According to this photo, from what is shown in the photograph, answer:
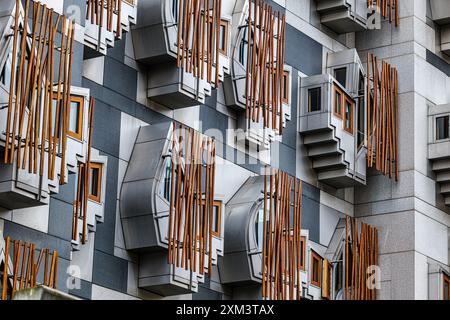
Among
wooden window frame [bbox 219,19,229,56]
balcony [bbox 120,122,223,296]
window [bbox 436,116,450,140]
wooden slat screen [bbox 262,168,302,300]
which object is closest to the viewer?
balcony [bbox 120,122,223,296]

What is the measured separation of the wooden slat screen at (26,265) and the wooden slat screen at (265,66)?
326 inches

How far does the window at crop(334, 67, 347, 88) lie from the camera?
Answer: 98.9ft

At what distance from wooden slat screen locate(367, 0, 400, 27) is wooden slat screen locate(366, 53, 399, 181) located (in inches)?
51.3

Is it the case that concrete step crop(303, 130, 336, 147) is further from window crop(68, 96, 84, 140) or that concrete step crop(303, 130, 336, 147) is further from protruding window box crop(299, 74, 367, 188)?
window crop(68, 96, 84, 140)

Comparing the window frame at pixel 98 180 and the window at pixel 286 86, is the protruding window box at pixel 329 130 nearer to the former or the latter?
the window at pixel 286 86

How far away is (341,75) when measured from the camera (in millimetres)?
30234

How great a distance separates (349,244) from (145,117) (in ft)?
23.6

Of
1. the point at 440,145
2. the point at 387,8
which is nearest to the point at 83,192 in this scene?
the point at 440,145

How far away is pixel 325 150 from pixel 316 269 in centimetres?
289

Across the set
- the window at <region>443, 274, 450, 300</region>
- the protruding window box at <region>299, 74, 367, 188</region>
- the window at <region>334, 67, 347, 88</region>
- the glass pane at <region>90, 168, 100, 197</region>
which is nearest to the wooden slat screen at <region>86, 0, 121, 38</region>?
the glass pane at <region>90, 168, 100, 197</region>

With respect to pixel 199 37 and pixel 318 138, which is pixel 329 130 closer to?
pixel 318 138
